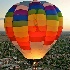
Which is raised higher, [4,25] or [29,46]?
[4,25]

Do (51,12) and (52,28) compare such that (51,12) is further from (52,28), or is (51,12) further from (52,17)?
(52,28)

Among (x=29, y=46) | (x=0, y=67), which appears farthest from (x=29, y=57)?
(x=0, y=67)

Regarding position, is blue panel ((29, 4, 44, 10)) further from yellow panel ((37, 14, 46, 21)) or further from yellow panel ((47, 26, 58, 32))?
yellow panel ((47, 26, 58, 32))

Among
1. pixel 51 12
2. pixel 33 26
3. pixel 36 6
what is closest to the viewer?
pixel 33 26

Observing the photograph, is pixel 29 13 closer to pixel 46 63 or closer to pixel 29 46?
pixel 29 46

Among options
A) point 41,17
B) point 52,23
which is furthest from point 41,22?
point 52,23

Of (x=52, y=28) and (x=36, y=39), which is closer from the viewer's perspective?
(x=36, y=39)

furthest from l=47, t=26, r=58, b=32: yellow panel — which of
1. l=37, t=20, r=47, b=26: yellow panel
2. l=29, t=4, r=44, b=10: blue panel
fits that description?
l=29, t=4, r=44, b=10: blue panel

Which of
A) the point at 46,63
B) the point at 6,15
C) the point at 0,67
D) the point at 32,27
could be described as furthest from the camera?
the point at 46,63
